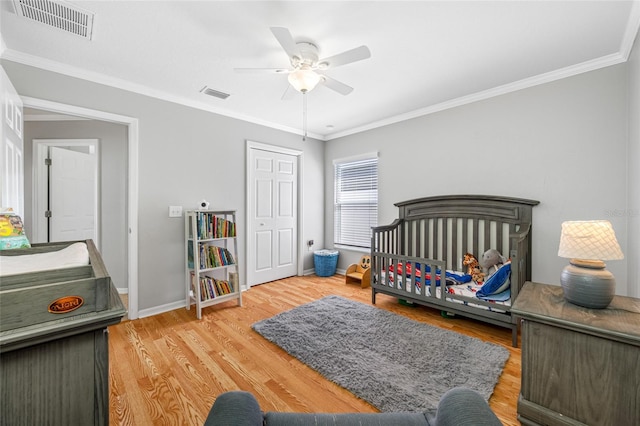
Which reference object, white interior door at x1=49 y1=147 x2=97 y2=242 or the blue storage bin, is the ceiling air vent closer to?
white interior door at x1=49 y1=147 x2=97 y2=242

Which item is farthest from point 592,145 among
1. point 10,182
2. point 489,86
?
point 10,182

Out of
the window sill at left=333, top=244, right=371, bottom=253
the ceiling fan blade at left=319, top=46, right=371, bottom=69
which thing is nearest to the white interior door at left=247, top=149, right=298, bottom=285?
the window sill at left=333, top=244, right=371, bottom=253

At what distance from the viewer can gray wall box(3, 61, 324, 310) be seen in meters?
2.43

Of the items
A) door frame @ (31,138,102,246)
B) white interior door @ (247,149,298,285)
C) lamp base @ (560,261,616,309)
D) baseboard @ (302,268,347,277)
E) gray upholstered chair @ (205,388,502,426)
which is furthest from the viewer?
baseboard @ (302,268,347,277)

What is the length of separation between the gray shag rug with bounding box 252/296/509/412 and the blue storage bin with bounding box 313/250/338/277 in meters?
1.47

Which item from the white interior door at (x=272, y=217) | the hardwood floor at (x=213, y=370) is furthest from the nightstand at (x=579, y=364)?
the white interior door at (x=272, y=217)

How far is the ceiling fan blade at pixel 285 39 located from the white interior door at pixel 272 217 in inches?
82.7

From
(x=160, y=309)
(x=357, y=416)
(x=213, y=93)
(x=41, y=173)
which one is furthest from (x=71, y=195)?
(x=357, y=416)

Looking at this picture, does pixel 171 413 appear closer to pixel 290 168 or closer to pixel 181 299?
pixel 181 299

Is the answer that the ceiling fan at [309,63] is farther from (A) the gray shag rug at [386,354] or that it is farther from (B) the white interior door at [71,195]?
(B) the white interior door at [71,195]

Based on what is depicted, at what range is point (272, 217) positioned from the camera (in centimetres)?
405

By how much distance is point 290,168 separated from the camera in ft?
14.0

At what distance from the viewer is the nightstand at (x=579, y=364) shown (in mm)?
1005

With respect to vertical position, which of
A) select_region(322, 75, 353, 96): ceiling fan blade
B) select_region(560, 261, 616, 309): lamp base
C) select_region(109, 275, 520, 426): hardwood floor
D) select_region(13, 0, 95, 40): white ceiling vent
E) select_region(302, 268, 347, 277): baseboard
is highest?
select_region(13, 0, 95, 40): white ceiling vent
